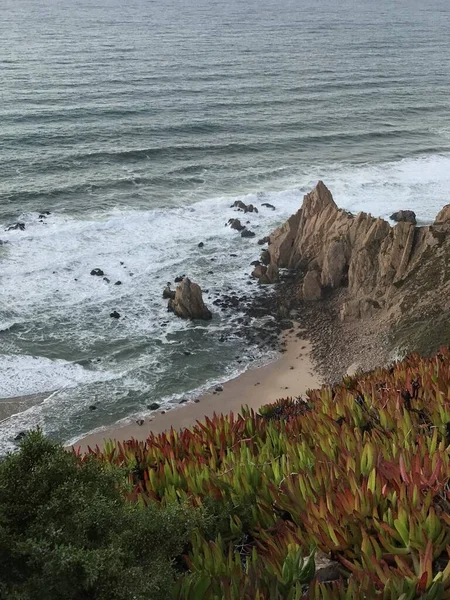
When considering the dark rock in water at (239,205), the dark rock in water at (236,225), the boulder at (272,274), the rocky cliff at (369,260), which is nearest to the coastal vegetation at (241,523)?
the rocky cliff at (369,260)

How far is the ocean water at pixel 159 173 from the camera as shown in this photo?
88.2 ft

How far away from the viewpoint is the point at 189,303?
1165 inches

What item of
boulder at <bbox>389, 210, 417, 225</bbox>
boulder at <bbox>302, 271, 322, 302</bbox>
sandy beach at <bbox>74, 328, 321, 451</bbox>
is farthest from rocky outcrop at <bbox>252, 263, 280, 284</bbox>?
boulder at <bbox>389, 210, 417, 225</bbox>

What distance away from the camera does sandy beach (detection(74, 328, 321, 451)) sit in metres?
22.8

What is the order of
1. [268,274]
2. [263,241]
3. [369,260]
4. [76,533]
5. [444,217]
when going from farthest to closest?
1. [263,241]
2. [268,274]
3. [369,260]
4. [444,217]
5. [76,533]

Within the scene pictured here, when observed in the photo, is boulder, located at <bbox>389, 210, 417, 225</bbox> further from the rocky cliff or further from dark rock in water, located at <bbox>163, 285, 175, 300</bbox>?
dark rock in water, located at <bbox>163, 285, 175, 300</bbox>

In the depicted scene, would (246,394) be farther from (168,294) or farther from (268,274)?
(268,274)

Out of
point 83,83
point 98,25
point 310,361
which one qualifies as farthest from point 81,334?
point 98,25

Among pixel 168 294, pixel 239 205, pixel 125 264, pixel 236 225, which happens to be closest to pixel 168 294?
pixel 168 294

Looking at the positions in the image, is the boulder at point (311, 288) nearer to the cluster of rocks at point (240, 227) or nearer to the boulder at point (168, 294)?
the boulder at point (168, 294)

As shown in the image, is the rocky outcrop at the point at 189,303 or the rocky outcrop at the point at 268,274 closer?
the rocky outcrop at the point at 189,303

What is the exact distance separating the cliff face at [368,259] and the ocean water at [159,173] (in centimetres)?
351

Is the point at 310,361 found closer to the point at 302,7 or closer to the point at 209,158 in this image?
the point at 209,158

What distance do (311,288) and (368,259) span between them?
299 cm
